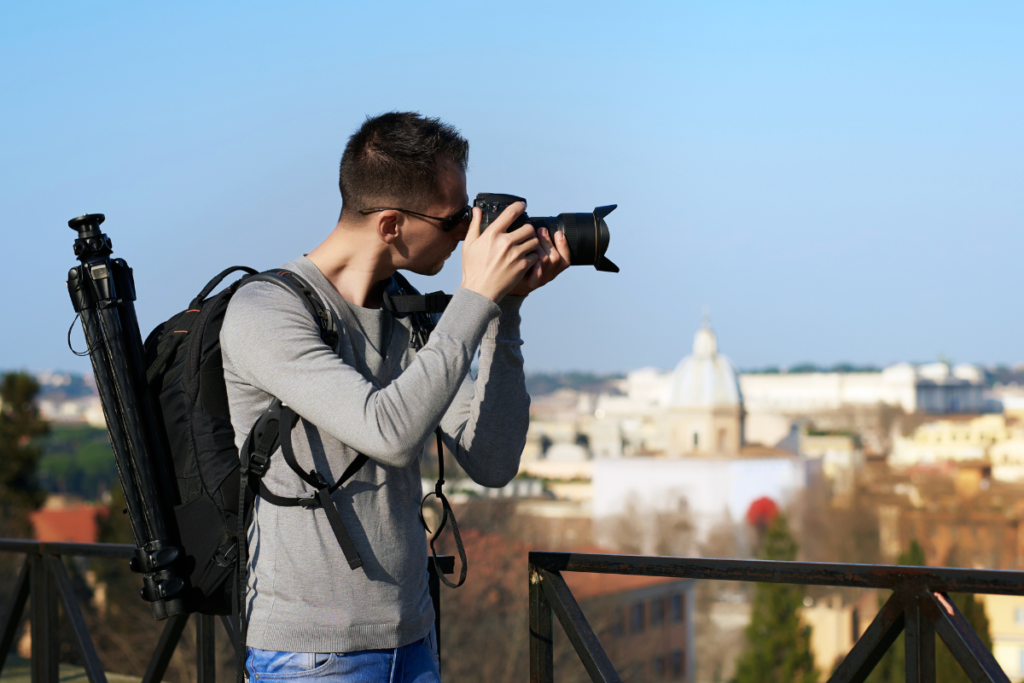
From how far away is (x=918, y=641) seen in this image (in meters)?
1.95

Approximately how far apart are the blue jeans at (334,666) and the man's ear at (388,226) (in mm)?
586

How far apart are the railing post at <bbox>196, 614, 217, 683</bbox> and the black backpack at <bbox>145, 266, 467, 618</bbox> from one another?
1.25 meters

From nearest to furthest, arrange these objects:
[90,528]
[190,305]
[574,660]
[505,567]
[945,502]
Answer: [190,305]
[574,660]
[505,567]
[90,528]
[945,502]

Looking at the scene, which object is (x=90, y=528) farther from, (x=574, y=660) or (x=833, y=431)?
(x=833, y=431)

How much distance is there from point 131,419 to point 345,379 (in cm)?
35

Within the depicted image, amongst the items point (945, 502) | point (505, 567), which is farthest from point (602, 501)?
point (505, 567)

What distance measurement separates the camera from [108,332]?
154cm

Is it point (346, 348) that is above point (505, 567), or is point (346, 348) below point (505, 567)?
above

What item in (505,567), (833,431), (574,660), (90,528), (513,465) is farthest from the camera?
(833,431)

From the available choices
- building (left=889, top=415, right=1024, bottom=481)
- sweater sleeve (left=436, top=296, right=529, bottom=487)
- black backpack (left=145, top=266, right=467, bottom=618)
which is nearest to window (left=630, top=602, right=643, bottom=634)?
sweater sleeve (left=436, top=296, right=529, bottom=487)

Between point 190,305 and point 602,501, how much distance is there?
210ft

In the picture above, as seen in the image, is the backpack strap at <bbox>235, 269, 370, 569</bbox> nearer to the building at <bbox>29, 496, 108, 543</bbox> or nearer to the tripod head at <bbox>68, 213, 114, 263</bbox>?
the tripod head at <bbox>68, 213, 114, 263</bbox>

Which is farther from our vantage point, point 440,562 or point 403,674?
point 440,562

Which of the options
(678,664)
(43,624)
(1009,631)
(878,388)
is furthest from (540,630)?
(878,388)
